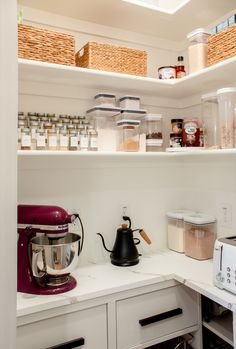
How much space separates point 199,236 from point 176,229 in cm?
19

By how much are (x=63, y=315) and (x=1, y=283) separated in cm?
74

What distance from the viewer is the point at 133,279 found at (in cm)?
146

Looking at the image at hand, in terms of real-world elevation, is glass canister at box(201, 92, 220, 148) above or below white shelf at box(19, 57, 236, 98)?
below

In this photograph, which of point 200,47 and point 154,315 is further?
point 200,47

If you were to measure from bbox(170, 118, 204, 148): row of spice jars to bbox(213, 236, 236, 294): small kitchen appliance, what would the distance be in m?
0.60

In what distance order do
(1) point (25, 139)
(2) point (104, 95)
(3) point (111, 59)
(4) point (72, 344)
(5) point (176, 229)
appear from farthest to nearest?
(5) point (176, 229), (2) point (104, 95), (3) point (111, 59), (1) point (25, 139), (4) point (72, 344)

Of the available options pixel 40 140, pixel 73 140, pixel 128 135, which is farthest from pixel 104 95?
pixel 40 140

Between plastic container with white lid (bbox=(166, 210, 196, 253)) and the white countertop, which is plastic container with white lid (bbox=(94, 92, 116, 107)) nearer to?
plastic container with white lid (bbox=(166, 210, 196, 253))

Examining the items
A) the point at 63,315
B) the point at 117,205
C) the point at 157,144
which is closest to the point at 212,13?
the point at 157,144

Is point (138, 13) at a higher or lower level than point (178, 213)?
higher

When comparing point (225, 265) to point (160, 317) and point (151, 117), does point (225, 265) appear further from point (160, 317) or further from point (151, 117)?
point (151, 117)

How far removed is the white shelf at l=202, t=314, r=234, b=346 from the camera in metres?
1.46

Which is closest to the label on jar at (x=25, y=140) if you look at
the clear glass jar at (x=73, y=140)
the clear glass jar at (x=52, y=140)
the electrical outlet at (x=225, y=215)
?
the clear glass jar at (x=52, y=140)

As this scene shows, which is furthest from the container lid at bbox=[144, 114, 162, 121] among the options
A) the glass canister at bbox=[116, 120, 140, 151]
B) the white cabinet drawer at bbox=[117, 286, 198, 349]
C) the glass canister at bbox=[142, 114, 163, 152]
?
the white cabinet drawer at bbox=[117, 286, 198, 349]
